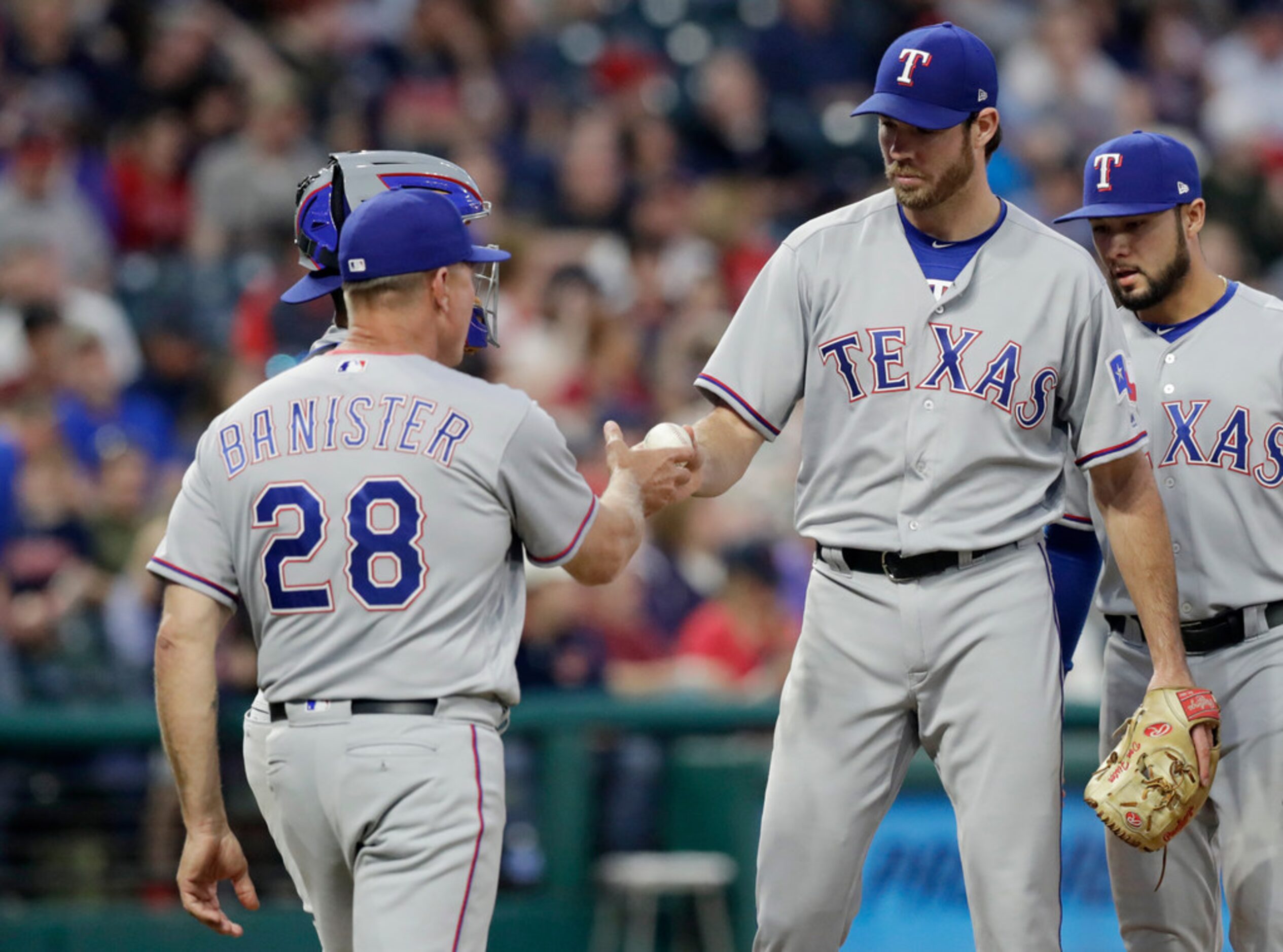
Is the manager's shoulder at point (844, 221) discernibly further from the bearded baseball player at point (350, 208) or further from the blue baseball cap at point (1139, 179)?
the bearded baseball player at point (350, 208)

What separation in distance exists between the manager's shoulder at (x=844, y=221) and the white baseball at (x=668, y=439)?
0.53 meters

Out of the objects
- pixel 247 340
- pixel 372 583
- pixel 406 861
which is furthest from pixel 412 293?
pixel 247 340

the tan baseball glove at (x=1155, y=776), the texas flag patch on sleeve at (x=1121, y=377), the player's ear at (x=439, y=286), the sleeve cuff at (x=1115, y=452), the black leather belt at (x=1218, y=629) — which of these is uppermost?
the player's ear at (x=439, y=286)

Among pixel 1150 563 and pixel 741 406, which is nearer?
pixel 1150 563

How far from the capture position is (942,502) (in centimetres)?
418

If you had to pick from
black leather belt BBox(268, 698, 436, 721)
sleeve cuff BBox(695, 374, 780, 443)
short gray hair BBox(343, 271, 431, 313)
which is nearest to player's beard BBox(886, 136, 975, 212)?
sleeve cuff BBox(695, 374, 780, 443)

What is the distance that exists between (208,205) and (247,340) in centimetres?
113

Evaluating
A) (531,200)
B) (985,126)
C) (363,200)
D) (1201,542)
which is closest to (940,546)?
(1201,542)

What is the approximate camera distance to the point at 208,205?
10.0 m

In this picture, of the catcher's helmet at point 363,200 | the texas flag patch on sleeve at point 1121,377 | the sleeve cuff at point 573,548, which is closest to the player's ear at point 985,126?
the texas flag patch on sleeve at point 1121,377

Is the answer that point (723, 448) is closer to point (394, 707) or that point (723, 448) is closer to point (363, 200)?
point (363, 200)

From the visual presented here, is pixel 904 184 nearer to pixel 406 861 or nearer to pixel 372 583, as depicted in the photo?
pixel 372 583

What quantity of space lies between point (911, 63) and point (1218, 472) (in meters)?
1.33

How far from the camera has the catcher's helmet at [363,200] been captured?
14.4 feet
